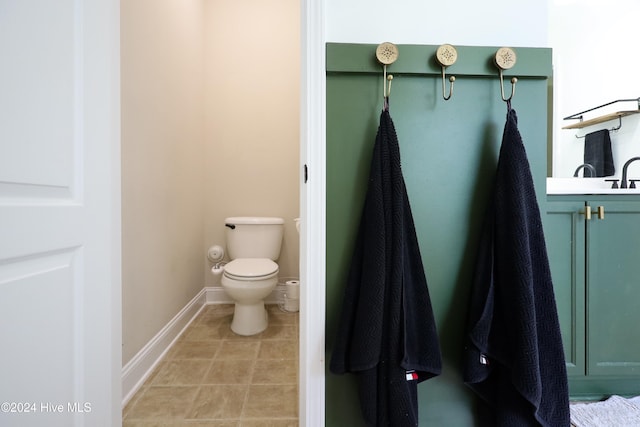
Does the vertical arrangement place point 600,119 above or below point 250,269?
above

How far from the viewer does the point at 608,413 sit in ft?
3.25

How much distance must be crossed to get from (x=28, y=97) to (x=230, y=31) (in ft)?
6.70

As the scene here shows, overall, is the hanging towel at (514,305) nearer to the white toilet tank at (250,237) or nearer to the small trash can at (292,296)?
the small trash can at (292,296)

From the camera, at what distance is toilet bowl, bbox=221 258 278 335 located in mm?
1538

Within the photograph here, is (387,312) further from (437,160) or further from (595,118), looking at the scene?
(595,118)

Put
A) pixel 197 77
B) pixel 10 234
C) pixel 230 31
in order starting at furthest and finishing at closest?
pixel 230 31 → pixel 197 77 → pixel 10 234

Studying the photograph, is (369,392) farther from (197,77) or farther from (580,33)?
(197,77)

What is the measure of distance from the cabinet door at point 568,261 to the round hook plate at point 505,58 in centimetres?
59

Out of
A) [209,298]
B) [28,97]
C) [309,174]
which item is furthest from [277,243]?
[28,97]

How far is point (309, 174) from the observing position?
785 millimetres

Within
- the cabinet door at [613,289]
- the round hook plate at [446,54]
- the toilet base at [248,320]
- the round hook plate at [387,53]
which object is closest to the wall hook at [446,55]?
the round hook plate at [446,54]

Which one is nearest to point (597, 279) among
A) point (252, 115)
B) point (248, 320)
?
point (248, 320)

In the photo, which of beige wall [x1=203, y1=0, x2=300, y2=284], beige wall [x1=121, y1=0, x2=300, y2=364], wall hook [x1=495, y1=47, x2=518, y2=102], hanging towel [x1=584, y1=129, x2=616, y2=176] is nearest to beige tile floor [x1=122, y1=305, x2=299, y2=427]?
beige wall [x1=121, y1=0, x2=300, y2=364]

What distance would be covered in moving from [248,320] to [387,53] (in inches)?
65.5
